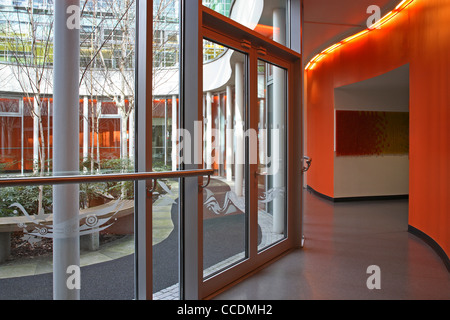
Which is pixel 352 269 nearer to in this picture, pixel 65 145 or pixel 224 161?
pixel 224 161

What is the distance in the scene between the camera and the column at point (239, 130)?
356cm

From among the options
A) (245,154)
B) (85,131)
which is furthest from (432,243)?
(85,131)

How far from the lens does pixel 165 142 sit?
2619mm

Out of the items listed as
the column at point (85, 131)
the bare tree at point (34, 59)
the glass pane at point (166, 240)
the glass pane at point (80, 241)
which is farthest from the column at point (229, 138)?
the bare tree at point (34, 59)

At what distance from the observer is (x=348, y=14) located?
5.41 metres

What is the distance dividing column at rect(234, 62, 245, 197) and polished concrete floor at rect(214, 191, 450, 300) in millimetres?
918

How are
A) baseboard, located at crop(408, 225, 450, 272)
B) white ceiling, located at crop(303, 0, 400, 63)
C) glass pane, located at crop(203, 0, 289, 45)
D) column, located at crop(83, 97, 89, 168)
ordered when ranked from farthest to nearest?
1. white ceiling, located at crop(303, 0, 400, 63)
2. baseboard, located at crop(408, 225, 450, 272)
3. glass pane, located at crop(203, 0, 289, 45)
4. column, located at crop(83, 97, 89, 168)

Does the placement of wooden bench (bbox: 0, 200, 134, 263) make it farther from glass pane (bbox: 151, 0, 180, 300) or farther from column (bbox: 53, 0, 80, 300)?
glass pane (bbox: 151, 0, 180, 300)

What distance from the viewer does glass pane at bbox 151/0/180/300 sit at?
254cm

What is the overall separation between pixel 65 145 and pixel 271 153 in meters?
2.45

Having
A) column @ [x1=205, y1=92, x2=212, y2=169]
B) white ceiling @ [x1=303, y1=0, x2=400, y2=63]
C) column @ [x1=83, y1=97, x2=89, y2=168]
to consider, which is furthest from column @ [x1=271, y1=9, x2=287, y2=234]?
column @ [x1=83, y1=97, x2=89, y2=168]

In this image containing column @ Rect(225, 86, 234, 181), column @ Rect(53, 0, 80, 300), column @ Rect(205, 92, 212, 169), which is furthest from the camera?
column @ Rect(225, 86, 234, 181)

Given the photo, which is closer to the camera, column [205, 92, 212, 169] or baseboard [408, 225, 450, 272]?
column [205, 92, 212, 169]
